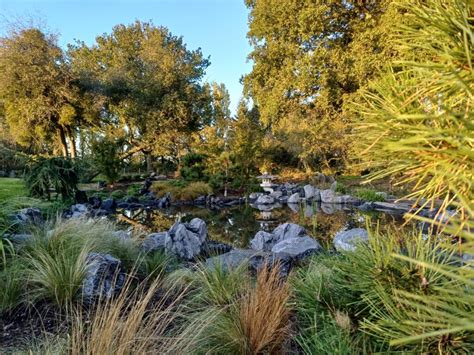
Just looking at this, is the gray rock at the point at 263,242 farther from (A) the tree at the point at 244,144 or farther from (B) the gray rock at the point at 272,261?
(A) the tree at the point at 244,144

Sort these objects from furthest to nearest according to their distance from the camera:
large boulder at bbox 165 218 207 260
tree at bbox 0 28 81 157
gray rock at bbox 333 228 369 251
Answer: tree at bbox 0 28 81 157
large boulder at bbox 165 218 207 260
gray rock at bbox 333 228 369 251

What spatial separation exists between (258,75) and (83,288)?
8.59 metres

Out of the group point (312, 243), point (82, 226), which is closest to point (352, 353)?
point (82, 226)

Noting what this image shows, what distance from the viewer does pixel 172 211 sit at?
10773mm

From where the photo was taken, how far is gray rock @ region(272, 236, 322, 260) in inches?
175

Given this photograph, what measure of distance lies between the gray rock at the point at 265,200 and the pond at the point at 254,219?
96 cm

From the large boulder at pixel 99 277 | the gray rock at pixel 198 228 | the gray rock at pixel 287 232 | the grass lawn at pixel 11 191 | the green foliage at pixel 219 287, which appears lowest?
the gray rock at pixel 287 232

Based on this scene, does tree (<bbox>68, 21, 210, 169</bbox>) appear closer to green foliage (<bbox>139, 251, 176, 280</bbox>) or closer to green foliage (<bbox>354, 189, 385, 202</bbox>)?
green foliage (<bbox>354, 189, 385, 202</bbox>)

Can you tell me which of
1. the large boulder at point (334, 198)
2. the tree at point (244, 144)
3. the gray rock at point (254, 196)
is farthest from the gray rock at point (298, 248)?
the tree at point (244, 144)

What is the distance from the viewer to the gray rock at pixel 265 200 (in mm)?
12695

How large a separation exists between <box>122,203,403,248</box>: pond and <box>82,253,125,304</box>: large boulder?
3506 millimetres

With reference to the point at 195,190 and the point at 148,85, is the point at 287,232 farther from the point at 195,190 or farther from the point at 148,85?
the point at 148,85

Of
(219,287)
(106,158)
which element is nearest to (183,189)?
(106,158)

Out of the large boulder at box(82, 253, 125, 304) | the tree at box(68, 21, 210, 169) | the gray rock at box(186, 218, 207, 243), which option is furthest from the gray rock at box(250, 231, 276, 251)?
the tree at box(68, 21, 210, 169)
